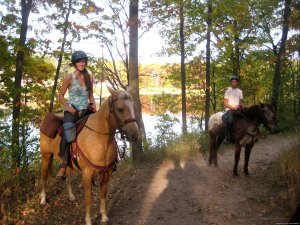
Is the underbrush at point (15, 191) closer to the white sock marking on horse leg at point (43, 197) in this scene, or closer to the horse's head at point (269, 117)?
the white sock marking on horse leg at point (43, 197)

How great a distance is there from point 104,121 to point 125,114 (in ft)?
2.00

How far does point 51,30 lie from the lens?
679 inches

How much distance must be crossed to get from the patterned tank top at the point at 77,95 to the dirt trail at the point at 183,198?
84.7 inches

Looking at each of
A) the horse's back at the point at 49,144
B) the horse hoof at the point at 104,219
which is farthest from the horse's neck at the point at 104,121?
the horse hoof at the point at 104,219

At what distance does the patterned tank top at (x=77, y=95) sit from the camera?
559 centimetres

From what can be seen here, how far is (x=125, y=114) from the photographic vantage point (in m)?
4.77

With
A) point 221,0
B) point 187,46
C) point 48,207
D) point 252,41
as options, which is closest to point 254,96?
point 252,41

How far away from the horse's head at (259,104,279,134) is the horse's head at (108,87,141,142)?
4.62 m

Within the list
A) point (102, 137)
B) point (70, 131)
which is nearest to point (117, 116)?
point (102, 137)

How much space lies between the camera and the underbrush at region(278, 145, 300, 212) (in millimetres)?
5579

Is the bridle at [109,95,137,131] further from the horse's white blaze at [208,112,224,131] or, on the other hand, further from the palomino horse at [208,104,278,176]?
the horse's white blaze at [208,112,224,131]

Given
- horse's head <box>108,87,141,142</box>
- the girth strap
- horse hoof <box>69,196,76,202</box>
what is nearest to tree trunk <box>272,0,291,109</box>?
horse hoof <box>69,196,76,202</box>

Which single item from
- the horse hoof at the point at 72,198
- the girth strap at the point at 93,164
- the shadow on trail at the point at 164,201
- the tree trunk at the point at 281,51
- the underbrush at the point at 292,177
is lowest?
→ the shadow on trail at the point at 164,201

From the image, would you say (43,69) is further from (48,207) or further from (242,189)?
(242,189)
